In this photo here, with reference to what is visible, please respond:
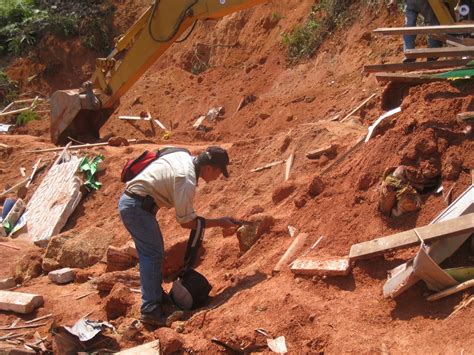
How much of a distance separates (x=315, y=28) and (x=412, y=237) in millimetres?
9415

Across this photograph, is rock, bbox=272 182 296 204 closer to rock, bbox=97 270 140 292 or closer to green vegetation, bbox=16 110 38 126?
rock, bbox=97 270 140 292

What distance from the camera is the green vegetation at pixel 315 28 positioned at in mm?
13492

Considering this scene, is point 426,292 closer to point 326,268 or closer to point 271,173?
point 326,268

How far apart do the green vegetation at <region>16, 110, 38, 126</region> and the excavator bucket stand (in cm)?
382

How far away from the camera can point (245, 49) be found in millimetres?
15883

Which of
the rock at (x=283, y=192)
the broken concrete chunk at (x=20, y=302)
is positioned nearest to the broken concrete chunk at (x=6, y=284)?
the broken concrete chunk at (x=20, y=302)

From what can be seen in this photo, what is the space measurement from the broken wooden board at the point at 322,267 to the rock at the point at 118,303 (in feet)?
5.72

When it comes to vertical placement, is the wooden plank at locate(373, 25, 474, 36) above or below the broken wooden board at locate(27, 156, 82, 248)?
above

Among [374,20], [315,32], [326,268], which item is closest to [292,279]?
[326,268]

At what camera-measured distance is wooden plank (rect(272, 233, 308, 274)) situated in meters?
6.02

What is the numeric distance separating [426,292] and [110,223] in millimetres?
5588

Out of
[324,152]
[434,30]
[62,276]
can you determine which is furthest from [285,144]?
[62,276]

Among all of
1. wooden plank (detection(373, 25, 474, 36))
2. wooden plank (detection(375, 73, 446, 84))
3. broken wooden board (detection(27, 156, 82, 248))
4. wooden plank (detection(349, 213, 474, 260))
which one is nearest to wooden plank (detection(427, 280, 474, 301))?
wooden plank (detection(349, 213, 474, 260))

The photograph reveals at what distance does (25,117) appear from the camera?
55.0 ft
